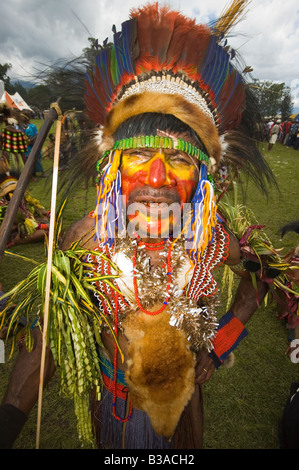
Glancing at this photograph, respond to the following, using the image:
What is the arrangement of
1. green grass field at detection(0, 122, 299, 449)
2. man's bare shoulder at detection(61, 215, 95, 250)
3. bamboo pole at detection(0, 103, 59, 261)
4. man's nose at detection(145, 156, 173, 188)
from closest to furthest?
bamboo pole at detection(0, 103, 59, 261) → man's nose at detection(145, 156, 173, 188) → man's bare shoulder at detection(61, 215, 95, 250) → green grass field at detection(0, 122, 299, 449)

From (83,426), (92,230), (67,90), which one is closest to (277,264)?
(92,230)

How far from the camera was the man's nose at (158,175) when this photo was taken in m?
1.45

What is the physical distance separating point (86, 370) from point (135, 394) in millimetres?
316

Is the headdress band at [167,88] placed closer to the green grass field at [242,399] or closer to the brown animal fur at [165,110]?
the brown animal fur at [165,110]

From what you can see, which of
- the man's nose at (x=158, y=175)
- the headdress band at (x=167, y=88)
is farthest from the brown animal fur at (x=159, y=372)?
the headdress band at (x=167, y=88)

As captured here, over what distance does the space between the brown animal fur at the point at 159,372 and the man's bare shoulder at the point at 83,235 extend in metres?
0.60

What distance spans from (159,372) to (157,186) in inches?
40.9

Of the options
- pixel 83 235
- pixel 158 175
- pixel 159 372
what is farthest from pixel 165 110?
pixel 159 372

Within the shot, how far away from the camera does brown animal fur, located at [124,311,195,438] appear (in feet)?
4.85

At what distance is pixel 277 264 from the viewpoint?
2018mm

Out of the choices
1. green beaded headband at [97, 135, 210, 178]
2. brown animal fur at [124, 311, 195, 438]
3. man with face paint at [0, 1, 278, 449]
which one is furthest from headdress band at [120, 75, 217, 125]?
brown animal fur at [124, 311, 195, 438]

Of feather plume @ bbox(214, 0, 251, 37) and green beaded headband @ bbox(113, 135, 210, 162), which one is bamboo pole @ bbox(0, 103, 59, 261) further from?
feather plume @ bbox(214, 0, 251, 37)

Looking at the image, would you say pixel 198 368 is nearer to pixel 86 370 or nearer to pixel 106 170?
pixel 86 370

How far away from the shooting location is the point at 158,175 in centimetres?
145
